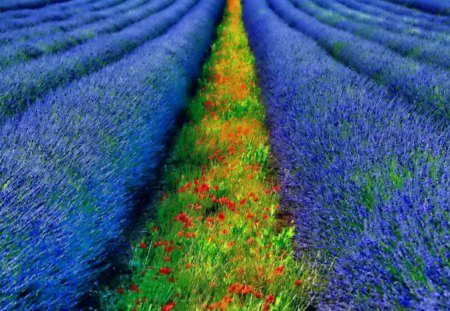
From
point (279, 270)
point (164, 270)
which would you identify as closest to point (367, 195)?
point (279, 270)

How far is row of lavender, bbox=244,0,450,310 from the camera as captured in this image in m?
1.52

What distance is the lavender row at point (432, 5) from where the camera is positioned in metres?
12.6

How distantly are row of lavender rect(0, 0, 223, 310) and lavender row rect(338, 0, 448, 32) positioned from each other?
841 centimetres

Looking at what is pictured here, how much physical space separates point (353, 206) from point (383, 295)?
54 cm

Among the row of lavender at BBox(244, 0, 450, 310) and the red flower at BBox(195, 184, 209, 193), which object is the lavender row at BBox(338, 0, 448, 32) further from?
the red flower at BBox(195, 184, 209, 193)

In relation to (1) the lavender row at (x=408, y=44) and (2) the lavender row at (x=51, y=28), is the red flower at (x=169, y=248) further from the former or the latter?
(2) the lavender row at (x=51, y=28)

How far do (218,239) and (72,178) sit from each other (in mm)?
1117

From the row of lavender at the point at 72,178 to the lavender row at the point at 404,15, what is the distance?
27.6 feet

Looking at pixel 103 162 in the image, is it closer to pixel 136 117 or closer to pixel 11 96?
pixel 136 117

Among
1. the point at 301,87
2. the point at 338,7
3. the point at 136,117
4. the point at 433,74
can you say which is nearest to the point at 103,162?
the point at 136,117

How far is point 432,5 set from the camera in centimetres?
1341

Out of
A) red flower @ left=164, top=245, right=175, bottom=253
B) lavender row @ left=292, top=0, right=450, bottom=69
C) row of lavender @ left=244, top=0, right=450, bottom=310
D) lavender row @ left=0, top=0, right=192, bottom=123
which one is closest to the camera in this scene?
row of lavender @ left=244, top=0, right=450, bottom=310

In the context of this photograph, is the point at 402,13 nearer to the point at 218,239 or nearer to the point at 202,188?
the point at 202,188

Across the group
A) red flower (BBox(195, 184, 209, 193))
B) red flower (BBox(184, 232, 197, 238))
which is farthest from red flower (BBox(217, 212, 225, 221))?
red flower (BBox(195, 184, 209, 193))
